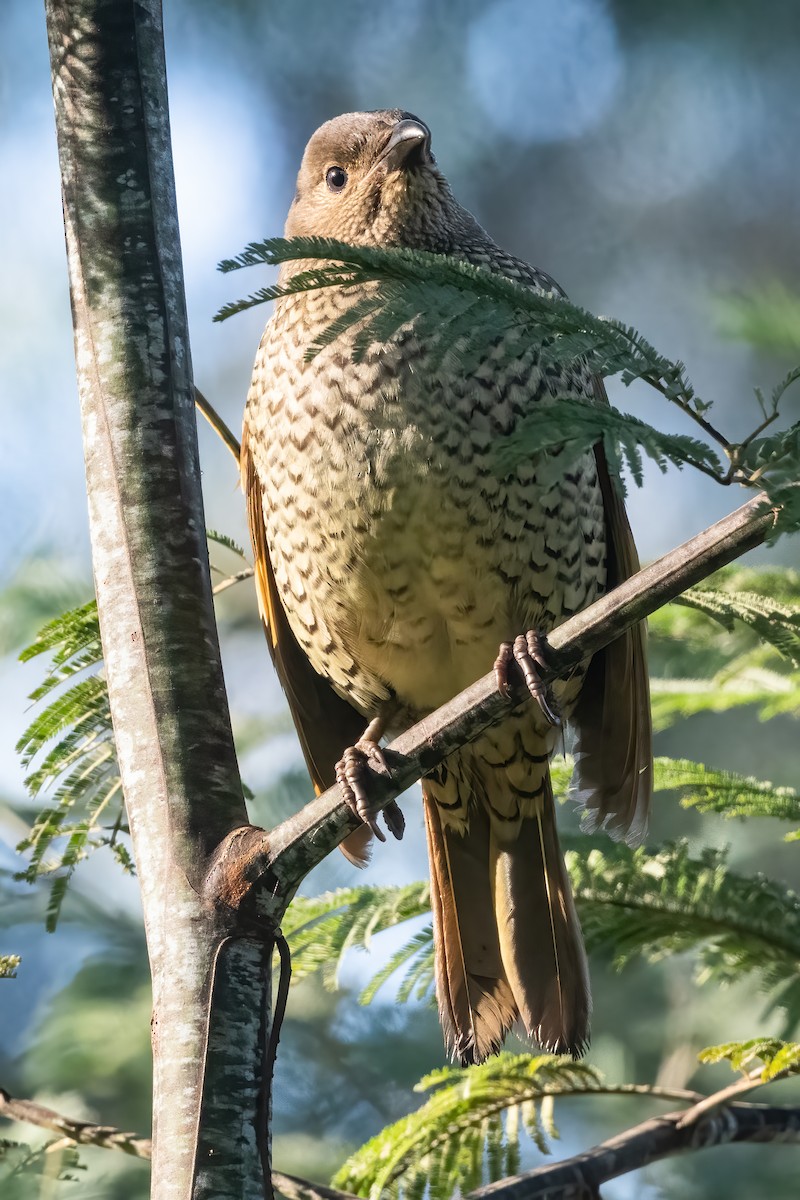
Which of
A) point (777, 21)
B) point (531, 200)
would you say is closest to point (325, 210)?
point (531, 200)

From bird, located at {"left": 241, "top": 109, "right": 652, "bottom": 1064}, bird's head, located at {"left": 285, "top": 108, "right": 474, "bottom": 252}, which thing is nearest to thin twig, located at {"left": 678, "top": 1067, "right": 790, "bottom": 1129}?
bird, located at {"left": 241, "top": 109, "right": 652, "bottom": 1064}

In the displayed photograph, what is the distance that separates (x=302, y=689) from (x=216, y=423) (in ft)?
3.19

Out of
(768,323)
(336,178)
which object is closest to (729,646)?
(768,323)

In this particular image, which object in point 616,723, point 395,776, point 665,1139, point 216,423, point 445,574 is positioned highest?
point 216,423

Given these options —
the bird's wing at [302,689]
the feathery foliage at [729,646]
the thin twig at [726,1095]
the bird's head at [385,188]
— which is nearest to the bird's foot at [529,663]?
the feathery foliage at [729,646]

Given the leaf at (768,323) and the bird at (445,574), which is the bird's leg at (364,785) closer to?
the bird at (445,574)

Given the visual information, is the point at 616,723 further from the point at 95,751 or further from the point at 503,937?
the point at 95,751

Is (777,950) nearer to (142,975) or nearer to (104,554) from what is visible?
(104,554)

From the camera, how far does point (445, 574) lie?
3.63 m

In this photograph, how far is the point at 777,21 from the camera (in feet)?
35.4

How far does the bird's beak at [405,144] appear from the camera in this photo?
160 inches

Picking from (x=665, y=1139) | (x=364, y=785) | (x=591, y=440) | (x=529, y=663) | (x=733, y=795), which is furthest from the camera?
(x=733, y=795)

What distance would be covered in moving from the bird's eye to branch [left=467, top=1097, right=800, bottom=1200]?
8.87ft

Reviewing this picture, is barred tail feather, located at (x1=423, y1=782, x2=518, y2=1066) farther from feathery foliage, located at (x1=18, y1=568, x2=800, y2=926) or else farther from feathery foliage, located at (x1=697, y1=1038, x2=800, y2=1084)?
feathery foliage, located at (x1=697, y1=1038, x2=800, y2=1084)
